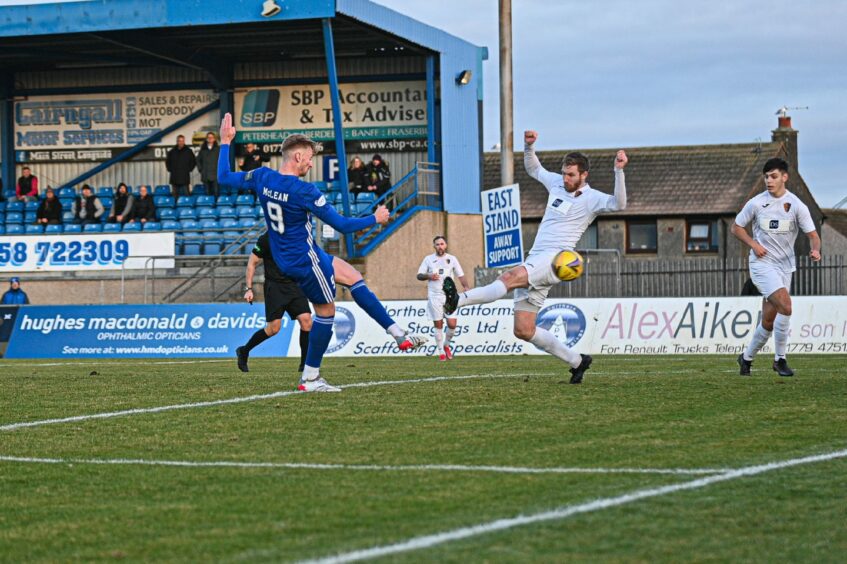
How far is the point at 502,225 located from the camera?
2138cm

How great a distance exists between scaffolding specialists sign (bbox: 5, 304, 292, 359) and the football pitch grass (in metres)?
13.8

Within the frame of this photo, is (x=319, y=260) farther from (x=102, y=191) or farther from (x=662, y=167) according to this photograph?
(x=662, y=167)

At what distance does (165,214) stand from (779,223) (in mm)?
23908

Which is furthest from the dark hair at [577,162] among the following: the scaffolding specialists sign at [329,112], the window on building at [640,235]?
the window on building at [640,235]

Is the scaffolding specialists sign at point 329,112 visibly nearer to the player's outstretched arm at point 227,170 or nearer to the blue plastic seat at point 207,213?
the blue plastic seat at point 207,213

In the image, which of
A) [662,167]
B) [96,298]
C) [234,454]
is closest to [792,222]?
[234,454]

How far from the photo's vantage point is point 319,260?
37.2 ft

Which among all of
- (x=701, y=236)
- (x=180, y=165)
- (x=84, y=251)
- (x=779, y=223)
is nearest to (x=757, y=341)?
(x=779, y=223)

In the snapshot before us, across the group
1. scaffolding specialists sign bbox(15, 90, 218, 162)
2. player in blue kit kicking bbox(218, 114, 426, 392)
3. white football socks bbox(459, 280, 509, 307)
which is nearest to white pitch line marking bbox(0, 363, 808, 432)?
player in blue kit kicking bbox(218, 114, 426, 392)

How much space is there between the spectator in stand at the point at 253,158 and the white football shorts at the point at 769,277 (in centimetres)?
2185

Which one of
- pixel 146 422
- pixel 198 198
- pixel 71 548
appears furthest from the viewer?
pixel 198 198

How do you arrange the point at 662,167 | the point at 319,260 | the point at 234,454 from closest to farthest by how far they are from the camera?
the point at 234,454 < the point at 319,260 < the point at 662,167

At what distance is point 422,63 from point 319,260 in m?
27.4

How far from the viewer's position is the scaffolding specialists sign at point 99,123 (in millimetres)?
39625
